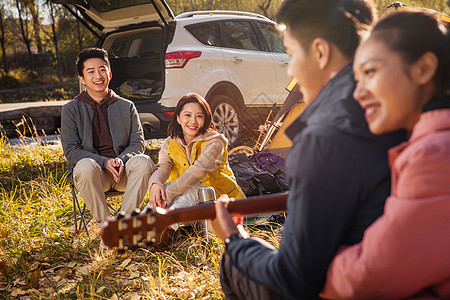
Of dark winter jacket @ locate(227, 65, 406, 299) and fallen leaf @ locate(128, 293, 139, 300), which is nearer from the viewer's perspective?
dark winter jacket @ locate(227, 65, 406, 299)

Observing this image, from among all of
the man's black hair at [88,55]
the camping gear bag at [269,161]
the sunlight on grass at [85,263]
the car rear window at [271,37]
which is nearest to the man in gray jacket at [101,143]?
the man's black hair at [88,55]

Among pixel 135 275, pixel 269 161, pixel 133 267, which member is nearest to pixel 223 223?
pixel 135 275

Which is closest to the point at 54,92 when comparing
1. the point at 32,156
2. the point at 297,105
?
the point at 32,156

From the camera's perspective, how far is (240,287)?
1.24 metres

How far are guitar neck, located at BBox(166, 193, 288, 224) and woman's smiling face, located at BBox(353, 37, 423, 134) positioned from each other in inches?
21.1

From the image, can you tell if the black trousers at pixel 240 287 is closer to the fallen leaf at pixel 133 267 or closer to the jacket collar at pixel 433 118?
the jacket collar at pixel 433 118

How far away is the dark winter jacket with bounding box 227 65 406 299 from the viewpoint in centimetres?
95

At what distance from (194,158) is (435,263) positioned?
2.36m

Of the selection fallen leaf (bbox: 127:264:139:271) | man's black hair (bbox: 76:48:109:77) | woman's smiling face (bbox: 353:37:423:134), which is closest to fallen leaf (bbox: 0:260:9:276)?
fallen leaf (bbox: 127:264:139:271)

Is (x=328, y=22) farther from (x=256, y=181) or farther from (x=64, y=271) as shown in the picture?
(x=256, y=181)

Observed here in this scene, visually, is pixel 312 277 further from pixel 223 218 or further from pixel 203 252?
pixel 203 252

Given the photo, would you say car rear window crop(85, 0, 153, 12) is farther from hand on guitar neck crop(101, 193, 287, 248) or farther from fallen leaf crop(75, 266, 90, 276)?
hand on guitar neck crop(101, 193, 287, 248)

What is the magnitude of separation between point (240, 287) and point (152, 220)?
0.30 metres

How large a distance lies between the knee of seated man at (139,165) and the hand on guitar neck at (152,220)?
2.00m
